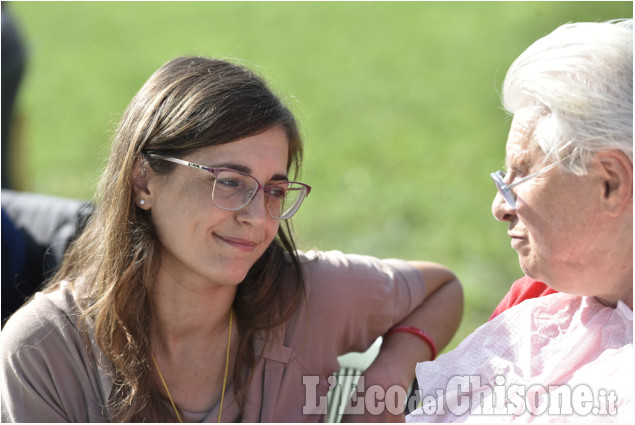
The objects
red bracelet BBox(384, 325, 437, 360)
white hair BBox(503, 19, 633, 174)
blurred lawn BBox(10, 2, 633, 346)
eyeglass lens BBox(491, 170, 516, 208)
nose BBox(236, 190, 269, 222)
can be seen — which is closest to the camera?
white hair BBox(503, 19, 633, 174)

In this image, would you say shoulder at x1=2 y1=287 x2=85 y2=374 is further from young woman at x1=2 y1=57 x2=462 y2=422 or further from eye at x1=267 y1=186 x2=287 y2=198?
eye at x1=267 y1=186 x2=287 y2=198

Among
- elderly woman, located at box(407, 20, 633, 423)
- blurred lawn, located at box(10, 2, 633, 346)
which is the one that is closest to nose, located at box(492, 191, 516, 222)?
elderly woman, located at box(407, 20, 633, 423)

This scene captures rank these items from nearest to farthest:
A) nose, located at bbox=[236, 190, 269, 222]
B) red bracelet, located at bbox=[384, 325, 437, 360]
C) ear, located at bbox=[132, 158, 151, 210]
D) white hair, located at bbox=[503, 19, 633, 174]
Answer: white hair, located at bbox=[503, 19, 633, 174] < nose, located at bbox=[236, 190, 269, 222] < ear, located at bbox=[132, 158, 151, 210] < red bracelet, located at bbox=[384, 325, 437, 360]

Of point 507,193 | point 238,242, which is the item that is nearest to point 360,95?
point 238,242

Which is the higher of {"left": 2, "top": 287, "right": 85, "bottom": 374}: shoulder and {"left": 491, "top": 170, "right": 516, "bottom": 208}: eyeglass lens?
{"left": 491, "top": 170, "right": 516, "bottom": 208}: eyeglass lens

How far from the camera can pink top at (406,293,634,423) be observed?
1.71 meters

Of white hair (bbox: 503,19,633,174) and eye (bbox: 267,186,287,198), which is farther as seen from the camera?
eye (bbox: 267,186,287,198)

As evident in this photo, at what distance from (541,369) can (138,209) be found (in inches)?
48.1

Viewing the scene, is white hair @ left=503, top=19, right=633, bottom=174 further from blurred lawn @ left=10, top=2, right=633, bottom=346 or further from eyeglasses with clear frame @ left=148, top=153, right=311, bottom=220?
blurred lawn @ left=10, top=2, right=633, bottom=346

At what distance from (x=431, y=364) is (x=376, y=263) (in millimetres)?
627

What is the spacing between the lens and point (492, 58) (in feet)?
27.5

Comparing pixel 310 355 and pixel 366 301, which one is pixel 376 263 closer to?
pixel 366 301

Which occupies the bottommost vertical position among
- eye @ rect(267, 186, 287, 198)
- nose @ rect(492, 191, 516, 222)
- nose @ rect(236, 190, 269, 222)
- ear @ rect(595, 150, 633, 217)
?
nose @ rect(236, 190, 269, 222)

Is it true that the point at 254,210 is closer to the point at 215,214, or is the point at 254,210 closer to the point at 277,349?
the point at 215,214
